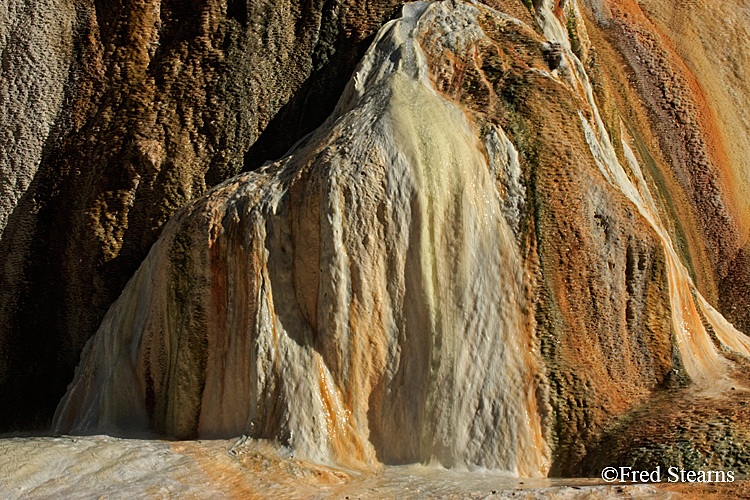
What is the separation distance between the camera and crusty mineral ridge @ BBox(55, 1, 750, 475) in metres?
3.59

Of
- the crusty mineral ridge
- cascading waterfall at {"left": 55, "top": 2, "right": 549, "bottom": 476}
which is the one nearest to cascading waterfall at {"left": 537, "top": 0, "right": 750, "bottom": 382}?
the crusty mineral ridge

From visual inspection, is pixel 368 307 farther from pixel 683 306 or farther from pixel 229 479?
pixel 683 306

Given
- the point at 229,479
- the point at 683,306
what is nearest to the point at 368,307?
the point at 229,479

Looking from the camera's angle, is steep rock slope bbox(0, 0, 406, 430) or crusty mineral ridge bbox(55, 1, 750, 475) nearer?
crusty mineral ridge bbox(55, 1, 750, 475)

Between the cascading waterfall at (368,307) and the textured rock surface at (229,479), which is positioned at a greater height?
the cascading waterfall at (368,307)

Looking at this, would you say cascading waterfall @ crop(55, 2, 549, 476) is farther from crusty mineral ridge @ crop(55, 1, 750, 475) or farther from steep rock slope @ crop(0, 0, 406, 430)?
steep rock slope @ crop(0, 0, 406, 430)

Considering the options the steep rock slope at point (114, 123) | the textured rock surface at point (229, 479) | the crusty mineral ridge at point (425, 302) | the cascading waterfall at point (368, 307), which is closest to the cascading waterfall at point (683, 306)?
the crusty mineral ridge at point (425, 302)

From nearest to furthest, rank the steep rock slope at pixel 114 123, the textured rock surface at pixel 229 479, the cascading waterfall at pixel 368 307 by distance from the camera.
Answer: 1. the textured rock surface at pixel 229 479
2. the cascading waterfall at pixel 368 307
3. the steep rock slope at pixel 114 123

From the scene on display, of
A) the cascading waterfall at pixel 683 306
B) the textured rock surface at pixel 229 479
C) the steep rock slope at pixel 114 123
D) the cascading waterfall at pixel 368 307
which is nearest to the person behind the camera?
the textured rock surface at pixel 229 479

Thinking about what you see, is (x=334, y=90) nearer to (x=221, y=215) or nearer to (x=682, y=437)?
(x=221, y=215)

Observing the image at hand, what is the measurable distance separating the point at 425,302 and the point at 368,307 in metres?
0.25

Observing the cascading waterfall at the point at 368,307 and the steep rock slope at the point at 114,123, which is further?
the steep rock slope at the point at 114,123

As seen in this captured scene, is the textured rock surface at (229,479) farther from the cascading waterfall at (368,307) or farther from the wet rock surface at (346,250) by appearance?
the cascading waterfall at (368,307)

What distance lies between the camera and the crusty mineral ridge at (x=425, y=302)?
3.59 meters
